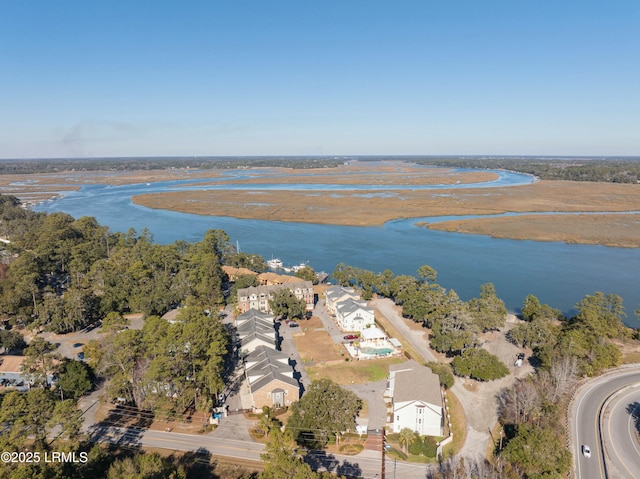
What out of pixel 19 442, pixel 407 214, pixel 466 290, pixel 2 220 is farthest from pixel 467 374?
pixel 2 220

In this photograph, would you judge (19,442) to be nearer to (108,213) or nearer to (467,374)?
(467,374)

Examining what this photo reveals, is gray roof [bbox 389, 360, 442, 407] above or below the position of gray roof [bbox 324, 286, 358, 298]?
below

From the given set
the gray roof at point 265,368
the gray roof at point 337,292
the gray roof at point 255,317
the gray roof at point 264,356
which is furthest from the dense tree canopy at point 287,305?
the gray roof at point 265,368

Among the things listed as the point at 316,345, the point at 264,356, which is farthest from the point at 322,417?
the point at 316,345

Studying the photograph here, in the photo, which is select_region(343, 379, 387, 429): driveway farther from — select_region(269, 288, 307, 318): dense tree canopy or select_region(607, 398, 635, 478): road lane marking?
select_region(607, 398, 635, 478): road lane marking

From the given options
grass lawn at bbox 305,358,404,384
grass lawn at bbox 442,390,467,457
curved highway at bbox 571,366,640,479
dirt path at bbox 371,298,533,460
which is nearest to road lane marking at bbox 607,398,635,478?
curved highway at bbox 571,366,640,479

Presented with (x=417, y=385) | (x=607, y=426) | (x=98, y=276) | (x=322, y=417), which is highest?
(x=98, y=276)

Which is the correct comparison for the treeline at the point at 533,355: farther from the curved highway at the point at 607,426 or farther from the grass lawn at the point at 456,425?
the grass lawn at the point at 456,425

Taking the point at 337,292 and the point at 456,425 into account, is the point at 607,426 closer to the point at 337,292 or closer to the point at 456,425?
the point at 456,425
